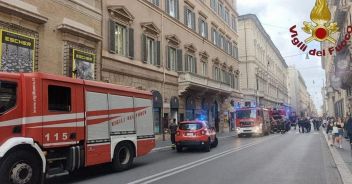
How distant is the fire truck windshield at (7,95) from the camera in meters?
9.91

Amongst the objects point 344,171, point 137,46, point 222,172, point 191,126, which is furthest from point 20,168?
point 137,46

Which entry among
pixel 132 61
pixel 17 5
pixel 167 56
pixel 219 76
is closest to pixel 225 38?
pixel 219 76

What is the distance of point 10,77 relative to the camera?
402 inches

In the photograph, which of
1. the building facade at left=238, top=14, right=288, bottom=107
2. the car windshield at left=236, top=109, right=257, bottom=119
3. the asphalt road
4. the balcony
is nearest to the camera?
the asphalt road

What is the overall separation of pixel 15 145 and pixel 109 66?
1560 centimetres

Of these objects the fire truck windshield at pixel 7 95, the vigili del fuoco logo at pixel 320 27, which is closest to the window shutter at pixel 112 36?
the fire truck windshield at pixel 7 95

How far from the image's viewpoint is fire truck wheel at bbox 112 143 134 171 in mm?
13852

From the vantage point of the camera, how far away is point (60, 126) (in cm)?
1140

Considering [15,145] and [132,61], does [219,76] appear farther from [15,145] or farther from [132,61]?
[15,145]

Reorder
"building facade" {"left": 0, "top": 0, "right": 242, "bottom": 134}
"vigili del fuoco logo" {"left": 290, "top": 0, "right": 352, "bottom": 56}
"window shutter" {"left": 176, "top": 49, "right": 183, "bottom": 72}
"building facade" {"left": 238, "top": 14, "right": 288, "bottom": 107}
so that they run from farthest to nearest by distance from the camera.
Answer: "building facade" {"left": 238, "top": 14, "right": 288, "bottom": 107} → "window shutter" {"left": 176, "top": 49, "right": 183, "bottom": 72} → "building facade" {"left": 0, "top": 0, "right": 242, "bottom": 134} → "vigili del fuoco logo" {"left": 290, "top": 0, "right": 352, "bottom": 56}

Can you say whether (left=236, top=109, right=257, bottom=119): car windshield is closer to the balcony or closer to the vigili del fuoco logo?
the balcony

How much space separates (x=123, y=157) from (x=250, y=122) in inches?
933

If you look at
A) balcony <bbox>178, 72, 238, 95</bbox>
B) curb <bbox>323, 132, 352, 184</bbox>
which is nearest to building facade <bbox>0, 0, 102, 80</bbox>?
curb <bbox>323, 132, 352, 184</bbox>

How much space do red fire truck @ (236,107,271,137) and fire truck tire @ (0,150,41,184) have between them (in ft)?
92.4
